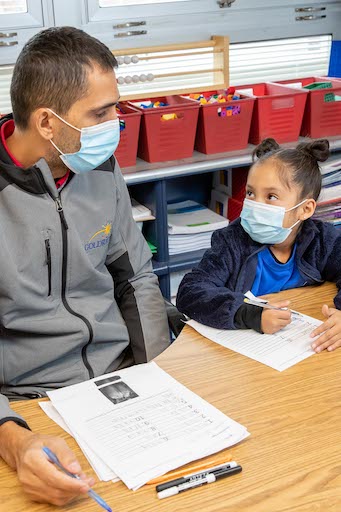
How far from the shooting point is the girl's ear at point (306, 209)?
5.74 feet

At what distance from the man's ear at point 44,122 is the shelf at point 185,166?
2.96ft

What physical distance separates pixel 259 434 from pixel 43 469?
360 mm

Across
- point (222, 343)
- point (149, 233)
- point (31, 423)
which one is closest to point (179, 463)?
point (31, 423)

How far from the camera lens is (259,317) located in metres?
1.45

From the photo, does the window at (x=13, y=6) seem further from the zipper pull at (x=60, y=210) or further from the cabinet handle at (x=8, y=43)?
the zipper pull at (x=60, y=210)

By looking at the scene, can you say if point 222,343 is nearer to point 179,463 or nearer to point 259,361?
point 259,361

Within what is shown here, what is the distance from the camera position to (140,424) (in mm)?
1111

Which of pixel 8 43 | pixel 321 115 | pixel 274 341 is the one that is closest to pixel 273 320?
pixel 274 341

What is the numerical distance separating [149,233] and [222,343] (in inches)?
49.7

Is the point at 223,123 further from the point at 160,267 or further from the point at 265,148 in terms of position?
the point at 265,148

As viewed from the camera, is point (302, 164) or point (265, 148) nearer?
point (302, 164)

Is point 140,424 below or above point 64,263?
below

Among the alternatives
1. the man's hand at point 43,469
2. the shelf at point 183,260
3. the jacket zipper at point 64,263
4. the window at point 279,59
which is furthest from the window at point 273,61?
the man's hand at point 43,469

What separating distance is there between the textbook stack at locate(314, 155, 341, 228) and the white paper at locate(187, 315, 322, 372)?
133 cm
